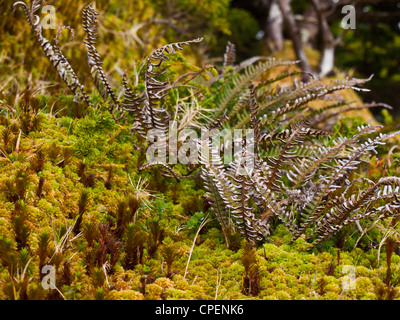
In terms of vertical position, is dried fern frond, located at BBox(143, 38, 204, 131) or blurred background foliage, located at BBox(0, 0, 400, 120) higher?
blurred background foliage, located at BBox(0, 0, 400, 120)

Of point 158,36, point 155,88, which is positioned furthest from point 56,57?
point 158,36

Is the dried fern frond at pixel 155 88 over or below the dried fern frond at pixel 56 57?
below

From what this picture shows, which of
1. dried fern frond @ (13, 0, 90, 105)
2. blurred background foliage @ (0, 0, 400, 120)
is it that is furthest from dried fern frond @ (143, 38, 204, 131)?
dried fern frond @ (13, 0, 90, 105)

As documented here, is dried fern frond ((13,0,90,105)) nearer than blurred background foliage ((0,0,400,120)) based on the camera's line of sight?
Yes

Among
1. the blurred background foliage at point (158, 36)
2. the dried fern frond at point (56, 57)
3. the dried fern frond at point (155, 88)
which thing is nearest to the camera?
the dried fern frond at point (155, 88)

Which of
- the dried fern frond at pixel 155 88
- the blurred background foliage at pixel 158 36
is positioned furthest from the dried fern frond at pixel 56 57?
the dried fern frond at pixel 155 88

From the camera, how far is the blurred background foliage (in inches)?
164

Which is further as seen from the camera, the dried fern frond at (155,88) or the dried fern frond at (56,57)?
the dried fern frond at (56,57)

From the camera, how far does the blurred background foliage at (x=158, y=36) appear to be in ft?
13.7

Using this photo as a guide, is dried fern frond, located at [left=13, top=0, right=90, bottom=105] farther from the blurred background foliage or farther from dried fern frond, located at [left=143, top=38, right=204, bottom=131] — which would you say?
dried fern frond, located at [left=143, top=38, right=204, bottom=131]

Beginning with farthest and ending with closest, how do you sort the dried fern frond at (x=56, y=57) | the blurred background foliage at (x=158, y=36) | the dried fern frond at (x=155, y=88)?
the blurred background foliage at (x=158, y=36) → the dried fern frond at (x=56, y=57) → the dried fern frond at (x=155, y=88)

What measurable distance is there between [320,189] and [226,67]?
6.46ft

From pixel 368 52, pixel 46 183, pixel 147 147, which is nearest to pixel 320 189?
pixel 147 147

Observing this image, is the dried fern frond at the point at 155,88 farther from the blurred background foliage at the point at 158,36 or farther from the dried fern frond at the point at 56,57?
the dried fern frond at the point at 56,57
